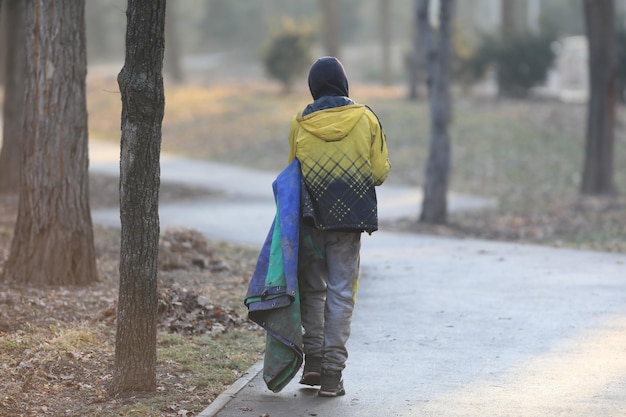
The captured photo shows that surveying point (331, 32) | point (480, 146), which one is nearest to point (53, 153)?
point (480, 146)

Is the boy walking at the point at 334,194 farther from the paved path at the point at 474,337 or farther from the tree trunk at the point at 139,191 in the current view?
the tree trunk at the point at 139,191

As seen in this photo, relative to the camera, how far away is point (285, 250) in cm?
604

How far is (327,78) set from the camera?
6148 millimetres

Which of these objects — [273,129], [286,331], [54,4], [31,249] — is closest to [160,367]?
[286,331]

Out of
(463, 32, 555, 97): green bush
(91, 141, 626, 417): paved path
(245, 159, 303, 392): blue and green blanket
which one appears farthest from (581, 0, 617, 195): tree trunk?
(245, 159, 303, 392): blue and green blanket

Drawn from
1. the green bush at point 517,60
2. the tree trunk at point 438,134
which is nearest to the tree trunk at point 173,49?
the green bush at point 517,60

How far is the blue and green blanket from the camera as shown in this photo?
603cm

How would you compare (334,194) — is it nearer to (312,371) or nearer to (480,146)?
(312,371)

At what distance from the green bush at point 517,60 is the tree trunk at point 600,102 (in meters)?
11.7

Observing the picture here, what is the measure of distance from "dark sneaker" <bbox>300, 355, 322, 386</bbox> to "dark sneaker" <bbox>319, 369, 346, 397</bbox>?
145 mm

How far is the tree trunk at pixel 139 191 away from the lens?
5.89m

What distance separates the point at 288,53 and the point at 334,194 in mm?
28089

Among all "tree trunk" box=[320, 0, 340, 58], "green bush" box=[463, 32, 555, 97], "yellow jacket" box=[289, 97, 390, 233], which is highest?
"tree trunk" box=[320, 0, 340, 58]

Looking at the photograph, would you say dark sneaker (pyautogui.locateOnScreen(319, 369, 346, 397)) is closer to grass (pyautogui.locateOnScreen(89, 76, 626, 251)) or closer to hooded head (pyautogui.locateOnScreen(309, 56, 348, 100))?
hooded head (pyautogui.locateOnScreen(309, 56, 348, 100))
